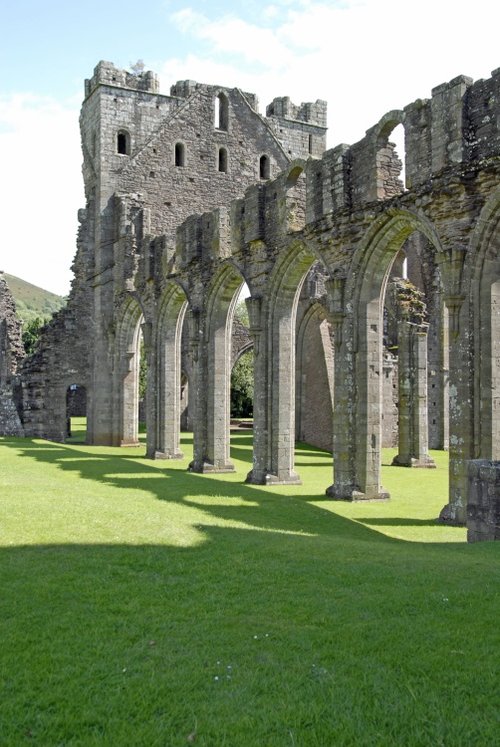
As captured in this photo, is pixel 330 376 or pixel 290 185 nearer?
pixel 290 185

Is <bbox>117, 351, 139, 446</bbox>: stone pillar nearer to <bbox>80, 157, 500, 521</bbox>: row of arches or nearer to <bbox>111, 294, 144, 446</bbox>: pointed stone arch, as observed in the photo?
<bbox>111, 294, 144, 446</bbox>: pointed stone arch

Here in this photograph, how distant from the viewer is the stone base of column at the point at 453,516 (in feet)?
34.1

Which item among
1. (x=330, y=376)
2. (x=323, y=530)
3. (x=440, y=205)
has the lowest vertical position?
(x=323, y=530)

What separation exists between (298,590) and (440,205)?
7.04 m

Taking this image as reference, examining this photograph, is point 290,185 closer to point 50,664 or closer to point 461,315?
point 461,315

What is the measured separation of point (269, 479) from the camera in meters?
15.1

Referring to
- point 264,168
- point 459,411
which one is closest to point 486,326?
point 459,411

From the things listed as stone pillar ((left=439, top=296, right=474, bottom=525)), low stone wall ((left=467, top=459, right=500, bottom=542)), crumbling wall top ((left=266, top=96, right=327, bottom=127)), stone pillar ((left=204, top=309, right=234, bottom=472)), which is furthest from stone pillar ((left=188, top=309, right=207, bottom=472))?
crumbling wall top ((left=266, top=96, right=327, bottom=127))

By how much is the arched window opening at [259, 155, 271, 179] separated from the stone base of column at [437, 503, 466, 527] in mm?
18969

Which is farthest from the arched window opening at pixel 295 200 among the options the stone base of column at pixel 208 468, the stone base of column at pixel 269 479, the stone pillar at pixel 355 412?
the stone base of column at pixel 208 468

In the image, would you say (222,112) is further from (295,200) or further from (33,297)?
(33,297)

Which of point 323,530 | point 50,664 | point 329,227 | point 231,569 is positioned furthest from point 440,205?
point 50,664

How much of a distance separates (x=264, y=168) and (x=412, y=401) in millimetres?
12008

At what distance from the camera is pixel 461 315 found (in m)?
10.4
